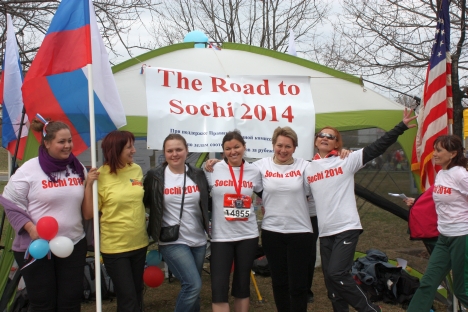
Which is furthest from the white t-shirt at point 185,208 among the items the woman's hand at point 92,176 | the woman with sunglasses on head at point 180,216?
the woman's hand at point 92,176

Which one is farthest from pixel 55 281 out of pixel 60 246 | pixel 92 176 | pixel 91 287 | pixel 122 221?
pixel 91 287

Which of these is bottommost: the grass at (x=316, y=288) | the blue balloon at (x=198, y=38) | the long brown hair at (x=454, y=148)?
the grass at (x=316, y=288)

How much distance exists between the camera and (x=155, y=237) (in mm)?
3531

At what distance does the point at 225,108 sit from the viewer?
16.0 feet

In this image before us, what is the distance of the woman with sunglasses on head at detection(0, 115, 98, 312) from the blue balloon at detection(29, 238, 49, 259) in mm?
86

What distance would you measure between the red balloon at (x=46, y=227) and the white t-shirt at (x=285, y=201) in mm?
1599

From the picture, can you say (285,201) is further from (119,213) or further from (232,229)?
(119,213)

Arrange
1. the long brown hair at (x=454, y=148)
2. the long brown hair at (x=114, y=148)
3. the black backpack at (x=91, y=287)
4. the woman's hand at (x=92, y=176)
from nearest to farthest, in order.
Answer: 1. the woman's hand at (x=92, y=176)
2. the long brown hair at (x=114, y=148)
3. the long brown hair at (x=454, y=148)
4. the black backpack at (x=91, y=287)

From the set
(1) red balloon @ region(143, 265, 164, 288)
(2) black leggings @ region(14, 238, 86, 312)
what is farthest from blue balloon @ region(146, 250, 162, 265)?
(2) black leggings @ region(14, 238, 86, 312)

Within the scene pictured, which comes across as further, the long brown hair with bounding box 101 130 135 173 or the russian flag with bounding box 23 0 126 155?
the russian flag with bounding box 23 0 126 155

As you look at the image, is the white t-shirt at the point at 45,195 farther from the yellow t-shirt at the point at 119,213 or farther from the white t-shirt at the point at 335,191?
Result: the white t-shirt at the point at 335,191

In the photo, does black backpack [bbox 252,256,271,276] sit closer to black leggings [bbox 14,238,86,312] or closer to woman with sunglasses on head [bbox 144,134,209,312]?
woman with sunglasses on head [bbox 144,134,209,312]

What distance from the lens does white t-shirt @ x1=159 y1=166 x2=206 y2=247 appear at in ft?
11.8

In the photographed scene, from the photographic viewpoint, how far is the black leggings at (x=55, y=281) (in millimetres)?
3246
